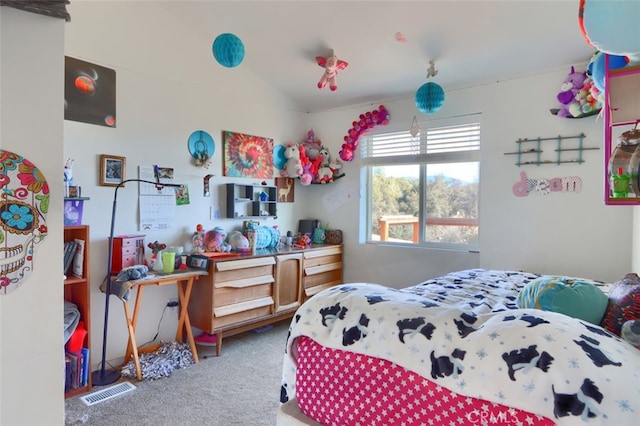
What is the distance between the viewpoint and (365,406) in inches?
50.1

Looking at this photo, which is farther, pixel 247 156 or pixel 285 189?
pixel 285 189

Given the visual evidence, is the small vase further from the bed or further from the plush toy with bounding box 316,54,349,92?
the plush toy with bounding box 316,54,349,92

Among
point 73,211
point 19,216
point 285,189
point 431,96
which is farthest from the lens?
point 285,189

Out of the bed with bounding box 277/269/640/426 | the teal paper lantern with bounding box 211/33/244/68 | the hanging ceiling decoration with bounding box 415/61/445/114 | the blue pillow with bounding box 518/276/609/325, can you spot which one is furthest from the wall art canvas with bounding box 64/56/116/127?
the blue pillow with bounding box 518/276/609/325

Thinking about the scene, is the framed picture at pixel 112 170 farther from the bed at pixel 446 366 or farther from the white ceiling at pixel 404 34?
the bed at pixel 446 366

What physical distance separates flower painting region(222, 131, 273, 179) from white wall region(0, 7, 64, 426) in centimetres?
227

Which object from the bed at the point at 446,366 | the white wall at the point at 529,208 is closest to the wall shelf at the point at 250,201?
the white wall at the point at 529,208

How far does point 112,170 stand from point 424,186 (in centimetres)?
273

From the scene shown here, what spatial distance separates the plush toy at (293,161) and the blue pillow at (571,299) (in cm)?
285

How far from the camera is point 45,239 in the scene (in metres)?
1.31

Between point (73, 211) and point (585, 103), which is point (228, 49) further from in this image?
point (585, 103)

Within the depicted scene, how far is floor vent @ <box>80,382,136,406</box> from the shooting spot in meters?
2.35

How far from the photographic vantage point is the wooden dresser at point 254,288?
3043 mm

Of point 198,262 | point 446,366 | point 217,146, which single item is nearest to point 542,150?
point 446,366
